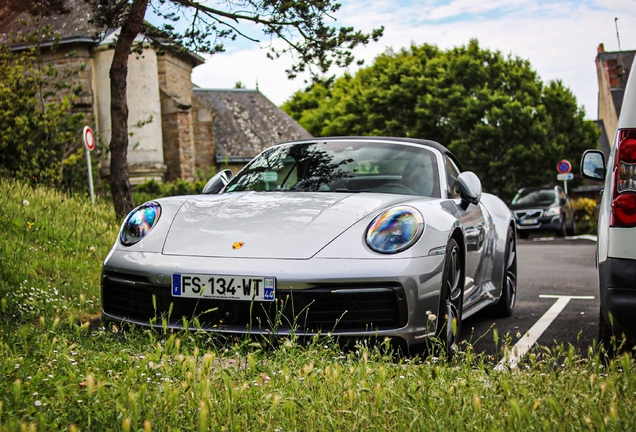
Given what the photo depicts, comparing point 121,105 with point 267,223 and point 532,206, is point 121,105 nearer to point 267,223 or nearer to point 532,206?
point 267,223

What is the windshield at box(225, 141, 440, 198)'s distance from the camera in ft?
16.9

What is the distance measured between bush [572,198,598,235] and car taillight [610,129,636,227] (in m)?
28.0

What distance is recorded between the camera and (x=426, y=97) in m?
40.5

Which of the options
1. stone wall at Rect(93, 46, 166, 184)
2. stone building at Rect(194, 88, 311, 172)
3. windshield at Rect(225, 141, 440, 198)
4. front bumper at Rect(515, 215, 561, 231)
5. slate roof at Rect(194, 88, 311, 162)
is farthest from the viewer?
slate roof at Rect(194, 88, 311, 162)

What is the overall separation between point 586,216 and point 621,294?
2994cm

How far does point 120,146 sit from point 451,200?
28.0ft

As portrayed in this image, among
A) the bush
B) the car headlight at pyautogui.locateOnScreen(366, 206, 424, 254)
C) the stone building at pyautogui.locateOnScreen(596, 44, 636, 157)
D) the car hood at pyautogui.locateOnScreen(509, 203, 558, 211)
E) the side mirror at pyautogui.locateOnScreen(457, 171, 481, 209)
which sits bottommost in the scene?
the bush

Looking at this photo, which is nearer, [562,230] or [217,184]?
[217,184]

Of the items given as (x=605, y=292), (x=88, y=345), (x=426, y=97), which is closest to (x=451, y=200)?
(x=605, y=292)

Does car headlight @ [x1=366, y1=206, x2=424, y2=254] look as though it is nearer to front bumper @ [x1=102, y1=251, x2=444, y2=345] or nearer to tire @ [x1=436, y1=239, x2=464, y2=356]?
front bumper @ [x1=102, y1=251, x2=444, y2=345]

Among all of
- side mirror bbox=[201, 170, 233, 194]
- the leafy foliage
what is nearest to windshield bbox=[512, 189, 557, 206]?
the leafy foliage

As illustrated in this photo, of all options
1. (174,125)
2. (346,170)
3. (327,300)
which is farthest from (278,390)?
(174,125)

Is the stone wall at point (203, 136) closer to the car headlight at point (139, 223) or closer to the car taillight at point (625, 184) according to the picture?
the car headlight at point (139, 223)

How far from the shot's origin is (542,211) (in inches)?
998
